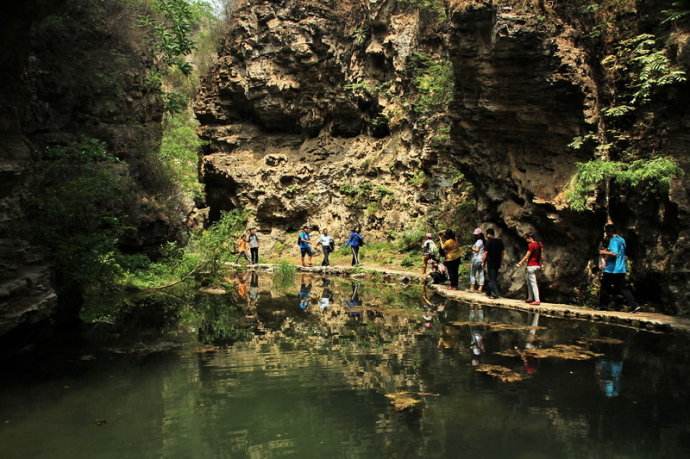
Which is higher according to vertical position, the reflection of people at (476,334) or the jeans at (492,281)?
the jeans at (492,281)

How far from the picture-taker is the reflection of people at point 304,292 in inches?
555

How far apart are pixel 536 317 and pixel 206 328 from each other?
22.9 feet

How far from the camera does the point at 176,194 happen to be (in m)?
16.3

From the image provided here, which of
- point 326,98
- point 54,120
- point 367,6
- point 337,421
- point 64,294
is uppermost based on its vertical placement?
point 367,6

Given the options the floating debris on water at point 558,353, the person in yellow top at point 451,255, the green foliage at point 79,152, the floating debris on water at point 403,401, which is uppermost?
the green foliage at point 79,152

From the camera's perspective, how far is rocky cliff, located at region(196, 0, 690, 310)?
42.9 ft

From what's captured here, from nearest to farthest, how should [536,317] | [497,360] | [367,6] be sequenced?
[497,360]
[536,317]
[367,6]

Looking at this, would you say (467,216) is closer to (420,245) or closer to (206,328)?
(420,245)

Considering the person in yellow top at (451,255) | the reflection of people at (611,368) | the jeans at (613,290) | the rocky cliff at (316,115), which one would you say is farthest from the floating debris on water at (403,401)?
the rocky cliff at (316,115)

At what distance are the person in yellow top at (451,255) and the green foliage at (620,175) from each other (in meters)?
3.86

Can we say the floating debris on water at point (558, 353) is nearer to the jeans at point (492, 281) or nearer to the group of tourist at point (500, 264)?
the group of tourist at point (500, 264)

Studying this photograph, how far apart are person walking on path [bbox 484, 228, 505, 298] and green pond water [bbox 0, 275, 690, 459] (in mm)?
3058

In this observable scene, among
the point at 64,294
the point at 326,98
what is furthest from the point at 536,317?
the point at 326,98

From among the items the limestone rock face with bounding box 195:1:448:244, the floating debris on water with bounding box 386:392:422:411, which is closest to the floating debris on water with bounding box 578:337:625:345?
the floating debris on water with bounding box 386:392:422:411
